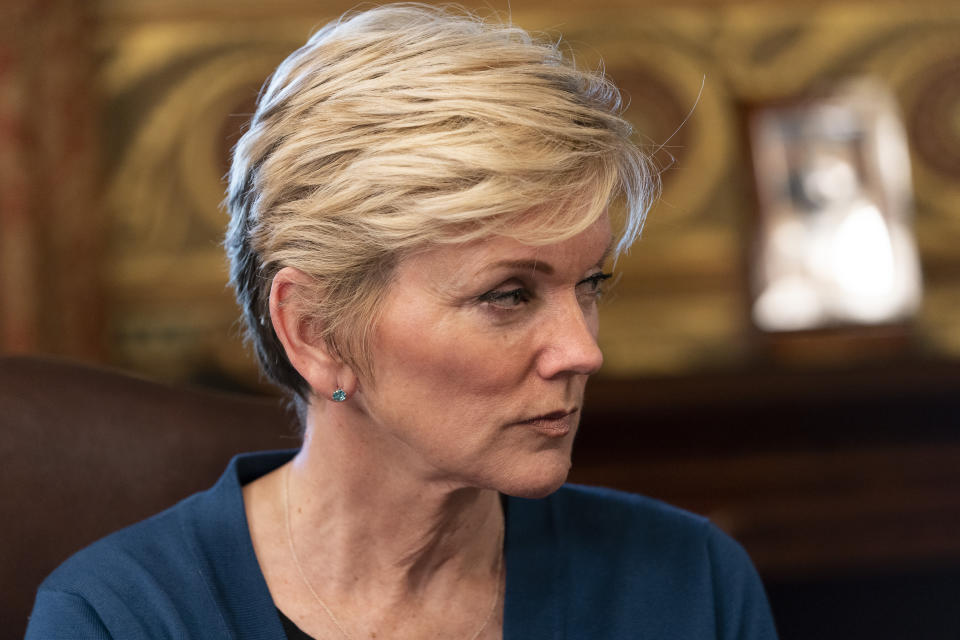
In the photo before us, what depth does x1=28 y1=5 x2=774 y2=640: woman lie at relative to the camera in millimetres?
1221

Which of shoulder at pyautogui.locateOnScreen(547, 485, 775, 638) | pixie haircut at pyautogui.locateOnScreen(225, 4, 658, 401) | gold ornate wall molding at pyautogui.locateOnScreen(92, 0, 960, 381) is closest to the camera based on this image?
pixie haircut at pyautogui.locateOnScreen(225, 4, 658, 401)

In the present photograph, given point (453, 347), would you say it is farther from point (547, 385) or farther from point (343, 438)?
point (343, 438)

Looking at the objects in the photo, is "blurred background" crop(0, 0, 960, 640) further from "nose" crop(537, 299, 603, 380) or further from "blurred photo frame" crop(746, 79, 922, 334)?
"nose" crop(537, 299, 603, 380)

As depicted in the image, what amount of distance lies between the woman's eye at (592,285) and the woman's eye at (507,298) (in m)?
0.08

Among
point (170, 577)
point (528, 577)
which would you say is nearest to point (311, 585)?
point (170, 577)

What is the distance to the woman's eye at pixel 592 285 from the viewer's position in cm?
131

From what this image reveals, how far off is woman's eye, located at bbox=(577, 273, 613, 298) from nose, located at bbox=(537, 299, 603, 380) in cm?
5

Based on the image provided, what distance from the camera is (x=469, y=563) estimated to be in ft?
4.81

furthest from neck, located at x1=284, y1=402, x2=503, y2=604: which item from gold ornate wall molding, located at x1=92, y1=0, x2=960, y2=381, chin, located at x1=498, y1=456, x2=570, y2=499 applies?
gold ornate wall molding, located at x1=92, y1=0, x2=960, y2=381

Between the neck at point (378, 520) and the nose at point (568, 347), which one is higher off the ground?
the nose at point (568, 347)

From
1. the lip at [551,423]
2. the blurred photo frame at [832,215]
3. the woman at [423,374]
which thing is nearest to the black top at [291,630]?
the woman at [423,374]

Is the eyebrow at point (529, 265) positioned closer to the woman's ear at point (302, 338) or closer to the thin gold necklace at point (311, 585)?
the woman's ear at point (302, 338)

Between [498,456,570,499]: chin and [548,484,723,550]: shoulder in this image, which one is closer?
[498,456,570,499]: chin

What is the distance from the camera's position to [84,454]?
5.17 feet
